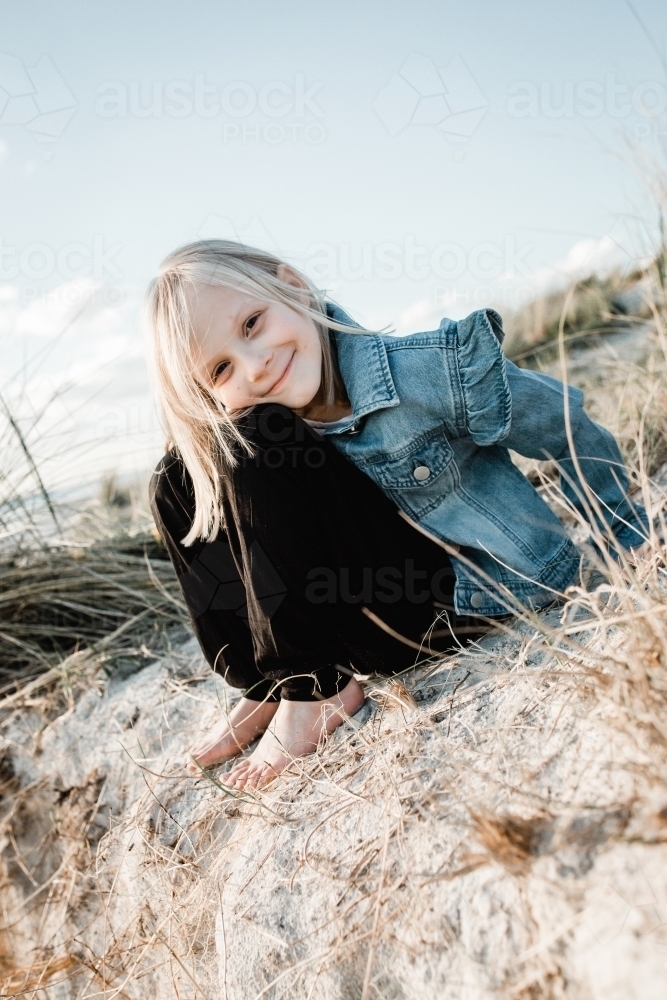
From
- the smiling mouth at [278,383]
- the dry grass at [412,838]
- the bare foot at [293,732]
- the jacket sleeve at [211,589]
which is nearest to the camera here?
the dry grass at [412,838]

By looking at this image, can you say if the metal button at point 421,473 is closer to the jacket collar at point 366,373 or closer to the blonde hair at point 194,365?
the jacket collar at point 366,373

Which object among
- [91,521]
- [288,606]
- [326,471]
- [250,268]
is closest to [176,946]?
[288,606]

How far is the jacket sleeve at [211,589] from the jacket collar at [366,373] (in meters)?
0.42

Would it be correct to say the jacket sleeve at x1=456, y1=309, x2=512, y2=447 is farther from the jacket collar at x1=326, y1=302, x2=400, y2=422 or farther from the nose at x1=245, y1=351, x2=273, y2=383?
the nose at x1=245, y1=351, x2=273, y2=383

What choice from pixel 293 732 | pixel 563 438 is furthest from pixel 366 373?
pixel 293 732

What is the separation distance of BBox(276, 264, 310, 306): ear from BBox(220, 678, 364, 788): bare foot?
2.79 feet

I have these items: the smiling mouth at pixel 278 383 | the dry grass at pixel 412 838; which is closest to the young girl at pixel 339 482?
the smiling mouth at pixel 278 383

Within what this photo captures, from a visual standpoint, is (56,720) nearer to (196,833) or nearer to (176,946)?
(196,833)

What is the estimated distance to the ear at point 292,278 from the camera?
1590 mm

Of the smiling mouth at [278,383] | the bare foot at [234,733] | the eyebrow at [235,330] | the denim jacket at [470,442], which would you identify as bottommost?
the bare foot at [234,733]

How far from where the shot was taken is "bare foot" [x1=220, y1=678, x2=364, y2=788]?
1.33 meters

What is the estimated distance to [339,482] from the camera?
1398mm

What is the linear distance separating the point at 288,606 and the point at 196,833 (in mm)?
462

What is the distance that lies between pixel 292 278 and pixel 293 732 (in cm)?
99
